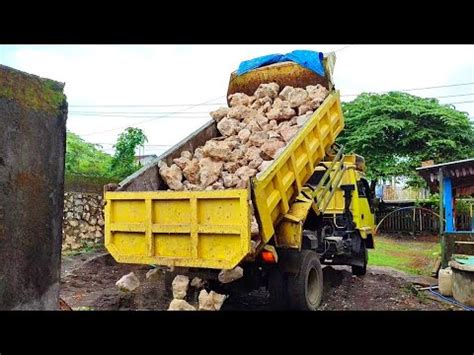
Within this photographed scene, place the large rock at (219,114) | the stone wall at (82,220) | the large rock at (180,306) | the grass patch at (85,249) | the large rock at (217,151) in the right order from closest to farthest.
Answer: the large rock at (180,306), the large rock at (217,151), the large rock at (219,114), the grass patch at (85,249), the stone wall at (82,220)

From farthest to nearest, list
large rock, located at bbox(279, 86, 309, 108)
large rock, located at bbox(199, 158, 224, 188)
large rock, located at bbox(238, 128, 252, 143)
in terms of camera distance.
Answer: large rock, located at bbox(279, 86, 309, 108) → large rock, located at bbox(238, 128, 252, 143) → large rock, located at bbox(199, 158, 224, 188)

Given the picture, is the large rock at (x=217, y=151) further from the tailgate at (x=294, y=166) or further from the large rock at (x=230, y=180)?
the tailgate at (x=294, y=166)

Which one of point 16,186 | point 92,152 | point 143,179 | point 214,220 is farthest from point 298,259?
point 92,152

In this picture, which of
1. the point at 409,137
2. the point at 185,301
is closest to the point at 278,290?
the point at 185,301

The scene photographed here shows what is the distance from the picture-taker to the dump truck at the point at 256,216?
3.62 m

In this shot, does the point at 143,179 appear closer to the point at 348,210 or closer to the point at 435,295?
the point at 348,210

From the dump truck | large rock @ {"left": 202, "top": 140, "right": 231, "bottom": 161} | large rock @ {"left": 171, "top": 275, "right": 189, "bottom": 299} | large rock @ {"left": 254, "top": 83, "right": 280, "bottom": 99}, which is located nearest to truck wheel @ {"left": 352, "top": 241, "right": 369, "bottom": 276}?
the dump truck

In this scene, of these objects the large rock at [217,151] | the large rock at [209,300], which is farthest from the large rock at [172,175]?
the large rock at [209,300]

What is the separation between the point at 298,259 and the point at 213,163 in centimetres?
134

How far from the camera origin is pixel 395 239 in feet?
47.1

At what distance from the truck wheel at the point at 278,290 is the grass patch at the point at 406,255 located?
15.0ft

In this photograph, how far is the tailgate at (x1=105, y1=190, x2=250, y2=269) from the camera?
3537 mm

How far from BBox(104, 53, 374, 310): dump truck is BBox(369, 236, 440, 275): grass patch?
3.69 meters

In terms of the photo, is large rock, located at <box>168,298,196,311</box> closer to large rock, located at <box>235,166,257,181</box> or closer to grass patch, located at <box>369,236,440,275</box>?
large rock, located at <box>235,166,257,181</box>
